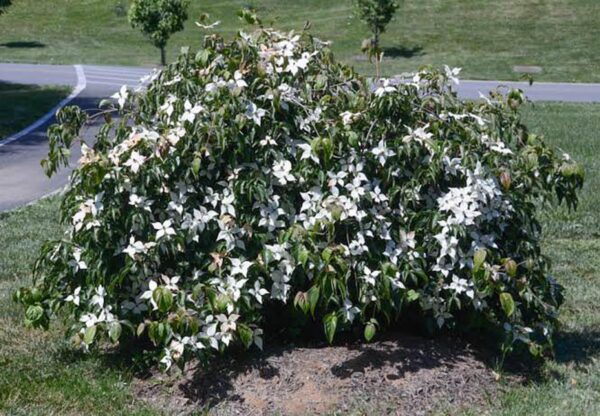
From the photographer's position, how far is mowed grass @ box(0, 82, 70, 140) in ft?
55.7

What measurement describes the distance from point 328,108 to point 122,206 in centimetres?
122

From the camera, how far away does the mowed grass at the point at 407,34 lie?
101 feet

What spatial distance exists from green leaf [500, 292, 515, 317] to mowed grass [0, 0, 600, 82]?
23516 millimetres

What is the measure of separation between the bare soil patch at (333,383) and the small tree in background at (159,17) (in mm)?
24781

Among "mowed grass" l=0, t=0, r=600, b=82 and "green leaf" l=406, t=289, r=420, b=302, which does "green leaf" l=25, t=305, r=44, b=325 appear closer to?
"green leaf" l=406, t=289, r=420, b=302

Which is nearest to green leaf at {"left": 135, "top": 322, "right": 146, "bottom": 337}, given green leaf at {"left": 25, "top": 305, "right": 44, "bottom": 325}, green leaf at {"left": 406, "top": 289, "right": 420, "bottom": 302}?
green leaf at {"left": 25, "top": 305, "right": 44, "bottom": 325}

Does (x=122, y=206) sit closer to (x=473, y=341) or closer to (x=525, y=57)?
(x=473, y=341)

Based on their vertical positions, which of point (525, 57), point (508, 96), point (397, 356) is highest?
point (508, 96)

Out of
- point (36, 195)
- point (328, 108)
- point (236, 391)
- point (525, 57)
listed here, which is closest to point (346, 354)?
point (236, 391)

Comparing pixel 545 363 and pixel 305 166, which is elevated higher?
pixel 305 166

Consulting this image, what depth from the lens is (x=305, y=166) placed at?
510 centimetres

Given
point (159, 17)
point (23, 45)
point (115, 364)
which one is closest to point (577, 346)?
point (115, 364)

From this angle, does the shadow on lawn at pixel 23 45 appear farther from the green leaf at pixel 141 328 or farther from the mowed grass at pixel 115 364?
the green leaf at pixel 141 328

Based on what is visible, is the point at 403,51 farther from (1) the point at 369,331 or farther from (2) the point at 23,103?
(1) the point at 369,331
